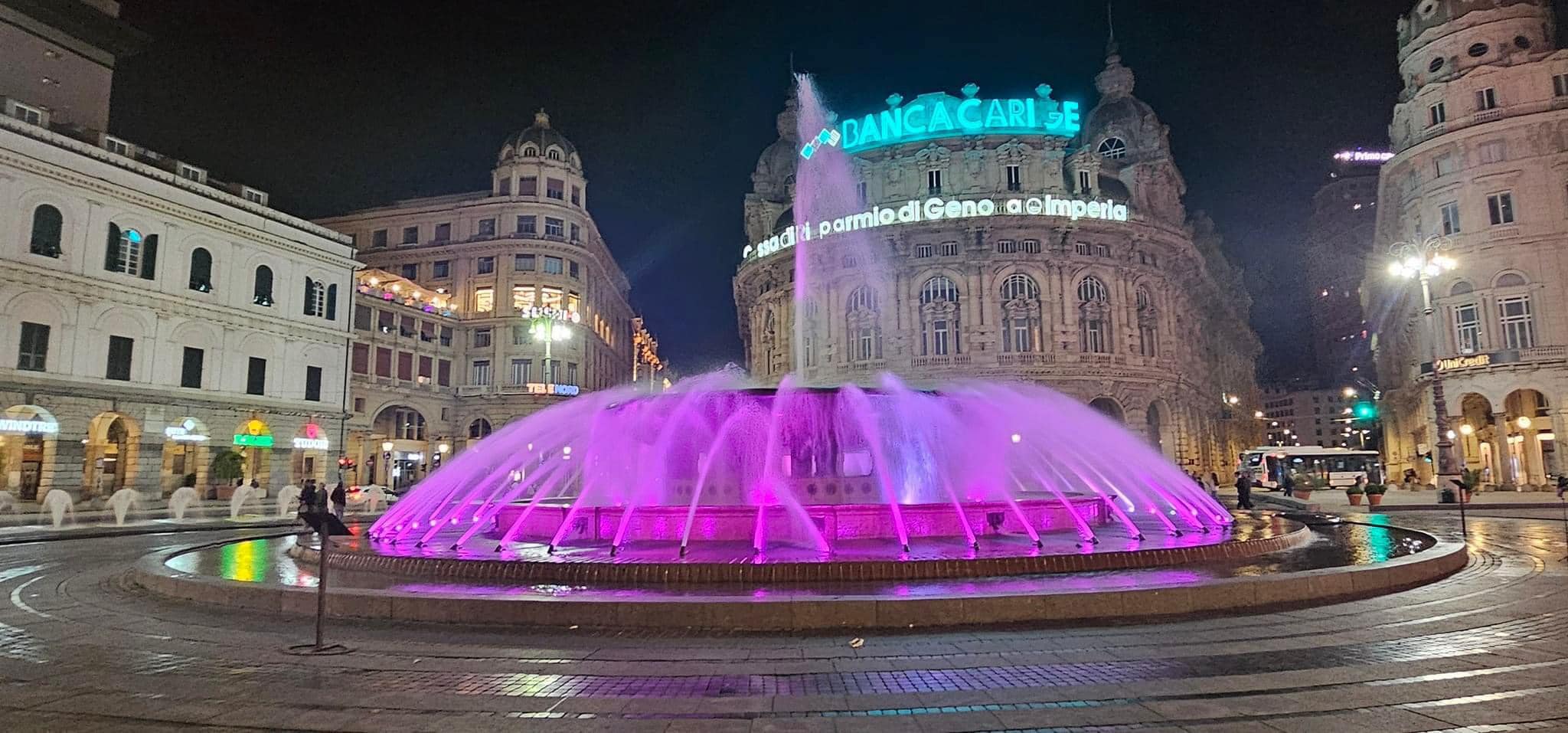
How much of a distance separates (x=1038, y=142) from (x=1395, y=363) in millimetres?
35886

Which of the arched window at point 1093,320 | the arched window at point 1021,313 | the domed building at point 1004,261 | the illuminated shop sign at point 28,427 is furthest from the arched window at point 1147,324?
the illuminated shop sign at point 28,427

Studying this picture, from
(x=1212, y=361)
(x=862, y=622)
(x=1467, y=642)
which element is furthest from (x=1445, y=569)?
(x=1212, y=361)

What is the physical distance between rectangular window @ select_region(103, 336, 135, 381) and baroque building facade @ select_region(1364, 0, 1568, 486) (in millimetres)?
60934

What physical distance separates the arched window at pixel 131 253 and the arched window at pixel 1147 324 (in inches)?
2224

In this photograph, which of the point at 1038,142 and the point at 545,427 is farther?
the point at 1038,142

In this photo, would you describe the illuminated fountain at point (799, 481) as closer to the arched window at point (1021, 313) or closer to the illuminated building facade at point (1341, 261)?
the arched window at point (1021, 313)

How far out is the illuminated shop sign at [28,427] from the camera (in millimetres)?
32844

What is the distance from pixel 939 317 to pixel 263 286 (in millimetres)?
40003

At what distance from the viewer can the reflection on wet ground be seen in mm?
9719

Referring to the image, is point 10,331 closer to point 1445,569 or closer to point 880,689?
point 880,689

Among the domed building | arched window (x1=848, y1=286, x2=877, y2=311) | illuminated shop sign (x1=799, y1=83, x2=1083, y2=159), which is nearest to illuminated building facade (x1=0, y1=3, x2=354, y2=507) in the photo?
the domed building

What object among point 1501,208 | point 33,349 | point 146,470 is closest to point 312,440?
point 146,470

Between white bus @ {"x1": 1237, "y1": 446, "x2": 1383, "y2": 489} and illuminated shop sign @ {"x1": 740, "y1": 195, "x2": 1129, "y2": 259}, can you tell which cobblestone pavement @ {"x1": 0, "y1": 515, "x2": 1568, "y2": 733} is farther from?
white bus @ {"x1": 1237, "y1": 446, "x2": 1383, "y2": 489}

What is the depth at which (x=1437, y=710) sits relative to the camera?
232 inches
